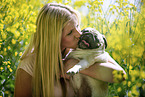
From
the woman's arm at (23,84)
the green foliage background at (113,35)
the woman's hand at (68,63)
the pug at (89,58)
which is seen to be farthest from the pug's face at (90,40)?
the woman's arm at (23,84)

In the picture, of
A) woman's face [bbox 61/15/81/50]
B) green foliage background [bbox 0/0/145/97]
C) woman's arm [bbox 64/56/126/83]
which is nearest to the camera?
woman's arm [bbox 64/56/126/83]

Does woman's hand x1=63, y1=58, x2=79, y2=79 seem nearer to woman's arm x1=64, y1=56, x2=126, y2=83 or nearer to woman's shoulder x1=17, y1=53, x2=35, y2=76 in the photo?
woman's arm x1=64, y1=56, x2=126, y2=83

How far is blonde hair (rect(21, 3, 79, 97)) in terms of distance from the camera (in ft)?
4.95

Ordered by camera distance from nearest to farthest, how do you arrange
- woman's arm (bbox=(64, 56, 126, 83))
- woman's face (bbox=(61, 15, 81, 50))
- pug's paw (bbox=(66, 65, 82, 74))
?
pug's paw (bbox=(66, 65, 82, 74)), woman's arm (bbox=(64, 56, 126, 83)), woman's face (bbox=(61, 15, 81, 50))

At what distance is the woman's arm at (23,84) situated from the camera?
155 centimetres

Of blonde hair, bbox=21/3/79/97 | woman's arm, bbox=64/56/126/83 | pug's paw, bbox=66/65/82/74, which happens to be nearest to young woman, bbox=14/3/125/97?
blonde hair, bbox=21/3/79/97

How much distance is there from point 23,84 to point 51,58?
0.34 meters

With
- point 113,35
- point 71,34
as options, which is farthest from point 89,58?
point 113,35

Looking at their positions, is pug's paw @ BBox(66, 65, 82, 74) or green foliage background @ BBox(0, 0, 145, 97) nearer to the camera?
pug's paw @ BBox(66, 65, 82, 74)

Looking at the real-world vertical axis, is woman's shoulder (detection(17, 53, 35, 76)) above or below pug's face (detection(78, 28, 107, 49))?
below

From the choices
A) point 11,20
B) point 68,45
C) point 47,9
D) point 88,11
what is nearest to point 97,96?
point 68,45

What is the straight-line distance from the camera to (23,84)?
1562 millimetres

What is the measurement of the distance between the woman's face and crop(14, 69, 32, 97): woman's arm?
44 cm

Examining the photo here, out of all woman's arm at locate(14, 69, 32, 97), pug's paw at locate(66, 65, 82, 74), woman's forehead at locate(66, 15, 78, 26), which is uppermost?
woman's forehead at locate(66, 15, 78, 26)
